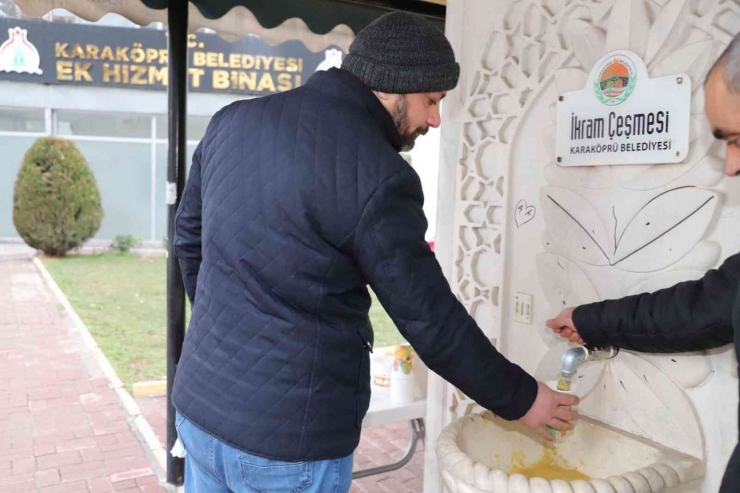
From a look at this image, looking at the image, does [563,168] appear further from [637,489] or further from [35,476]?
[35,476]

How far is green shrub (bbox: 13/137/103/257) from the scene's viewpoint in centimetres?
1163

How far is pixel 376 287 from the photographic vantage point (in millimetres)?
1440

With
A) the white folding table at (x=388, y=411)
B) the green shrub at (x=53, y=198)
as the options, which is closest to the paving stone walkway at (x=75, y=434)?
the white folding table at (x=388, y=411)

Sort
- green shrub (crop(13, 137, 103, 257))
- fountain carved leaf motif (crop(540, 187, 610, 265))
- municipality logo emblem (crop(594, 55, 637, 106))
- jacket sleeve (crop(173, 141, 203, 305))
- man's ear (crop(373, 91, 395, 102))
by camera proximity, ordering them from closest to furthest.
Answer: man's ear (crop(373, 91, 395, 102)) < jacket sleeve (crop(173, 141, 203, 305)) < municipality logo emblem (crop(594, 55, 637, 106)) < fountain carved leaf motif (crop(540, 187, 610, 265)) < green shrub (crop(13, 137, 103, 257))

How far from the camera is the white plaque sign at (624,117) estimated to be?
1.90 m

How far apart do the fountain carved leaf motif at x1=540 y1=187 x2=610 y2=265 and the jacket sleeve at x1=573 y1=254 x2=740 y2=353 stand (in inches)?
10.2

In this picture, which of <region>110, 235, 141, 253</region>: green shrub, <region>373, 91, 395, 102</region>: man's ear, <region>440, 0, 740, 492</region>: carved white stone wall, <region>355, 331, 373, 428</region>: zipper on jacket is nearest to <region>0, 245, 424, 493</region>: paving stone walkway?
<region>440, 0, 740, 492</region>: carved white stone wall

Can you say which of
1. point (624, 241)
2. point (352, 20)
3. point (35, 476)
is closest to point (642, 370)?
point (624, 241)

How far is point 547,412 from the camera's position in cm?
163

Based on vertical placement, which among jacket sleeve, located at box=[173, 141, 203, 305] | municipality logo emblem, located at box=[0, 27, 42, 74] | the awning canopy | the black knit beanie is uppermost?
municipality logo emblem, located at box=[0, 27, 42, 74]

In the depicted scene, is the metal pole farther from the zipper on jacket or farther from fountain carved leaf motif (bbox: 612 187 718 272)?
fountain carved leaf motif (bbox: 612 187 718 272)

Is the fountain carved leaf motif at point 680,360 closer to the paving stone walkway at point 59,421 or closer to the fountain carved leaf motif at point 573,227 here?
the fountain carved leaf motif at point 573,227

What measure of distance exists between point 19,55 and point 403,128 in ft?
44.8

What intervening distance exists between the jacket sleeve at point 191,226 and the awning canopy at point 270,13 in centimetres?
171
